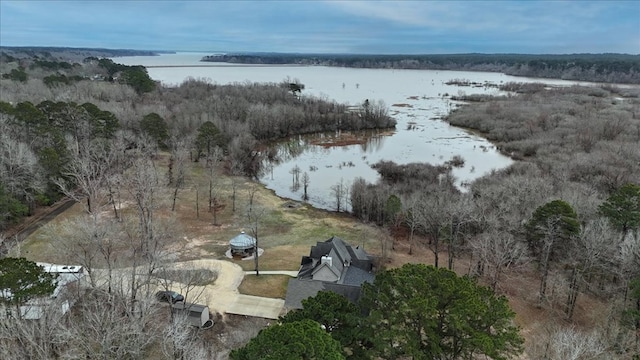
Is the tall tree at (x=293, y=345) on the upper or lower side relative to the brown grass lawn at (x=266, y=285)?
upper

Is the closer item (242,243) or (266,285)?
(266,285)

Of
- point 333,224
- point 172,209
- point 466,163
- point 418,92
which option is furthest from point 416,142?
point 418,92

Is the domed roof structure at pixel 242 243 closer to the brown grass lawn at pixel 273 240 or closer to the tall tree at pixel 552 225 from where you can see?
the brown grass lawn at pixel 273 240

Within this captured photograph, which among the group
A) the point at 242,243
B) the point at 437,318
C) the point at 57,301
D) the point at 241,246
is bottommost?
the point at 241,246

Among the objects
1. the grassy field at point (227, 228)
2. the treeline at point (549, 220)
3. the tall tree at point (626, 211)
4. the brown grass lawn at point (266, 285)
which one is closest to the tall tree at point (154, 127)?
the grassy field at point (227, 228)

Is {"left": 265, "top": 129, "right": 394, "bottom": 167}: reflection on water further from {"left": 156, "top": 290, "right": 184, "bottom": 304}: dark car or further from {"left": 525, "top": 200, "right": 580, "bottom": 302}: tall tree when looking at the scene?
{"left": 525, "top": 200, "right": 580, "bottom": 302}: tall tree

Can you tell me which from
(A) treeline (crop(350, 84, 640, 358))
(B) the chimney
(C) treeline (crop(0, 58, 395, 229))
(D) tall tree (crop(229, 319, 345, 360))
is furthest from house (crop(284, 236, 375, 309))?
(C) treeline (crop(0, 58, 395, 229))

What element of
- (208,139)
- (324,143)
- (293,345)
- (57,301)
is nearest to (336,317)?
(293,345)

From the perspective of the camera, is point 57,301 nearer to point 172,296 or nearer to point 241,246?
point 172,296
